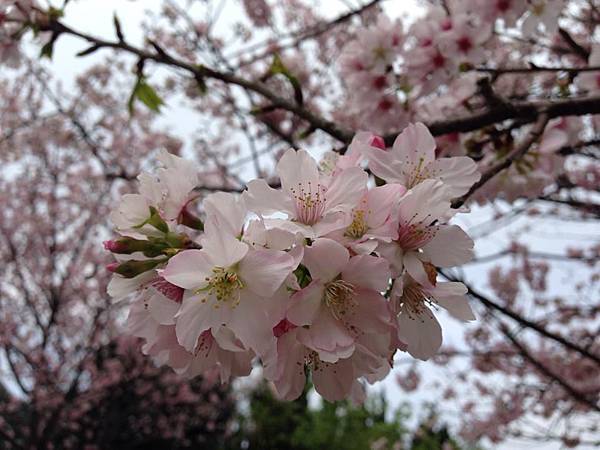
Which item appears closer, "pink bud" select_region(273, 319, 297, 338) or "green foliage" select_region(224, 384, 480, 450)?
"pink bud" select_region(273, 319, 297, 338)

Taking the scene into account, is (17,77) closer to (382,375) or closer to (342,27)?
(342,27)

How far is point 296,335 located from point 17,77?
7456 mm

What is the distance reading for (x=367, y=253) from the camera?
2.08ft

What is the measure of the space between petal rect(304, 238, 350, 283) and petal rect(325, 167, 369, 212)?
0.07 m

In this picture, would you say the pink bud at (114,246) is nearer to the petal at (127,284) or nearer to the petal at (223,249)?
the petal at (127,284)

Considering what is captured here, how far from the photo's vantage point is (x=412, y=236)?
0.69 meters

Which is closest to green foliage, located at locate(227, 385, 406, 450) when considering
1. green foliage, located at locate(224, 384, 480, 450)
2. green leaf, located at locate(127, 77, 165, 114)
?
green foliage, located at locate(224, 384, 480, 450)

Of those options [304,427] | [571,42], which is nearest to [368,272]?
[571,42]

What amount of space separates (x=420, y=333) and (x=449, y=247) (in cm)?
13

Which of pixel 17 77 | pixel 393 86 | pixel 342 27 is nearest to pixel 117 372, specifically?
pixel 17 77

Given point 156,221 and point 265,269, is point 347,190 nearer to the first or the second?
point 265,269

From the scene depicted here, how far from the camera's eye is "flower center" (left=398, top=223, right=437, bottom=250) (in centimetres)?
69

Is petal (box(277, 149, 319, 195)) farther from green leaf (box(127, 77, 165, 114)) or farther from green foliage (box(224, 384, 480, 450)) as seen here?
green foliage (box(224, 384, 480, 450))

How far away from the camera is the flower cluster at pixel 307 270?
0.64 metres
